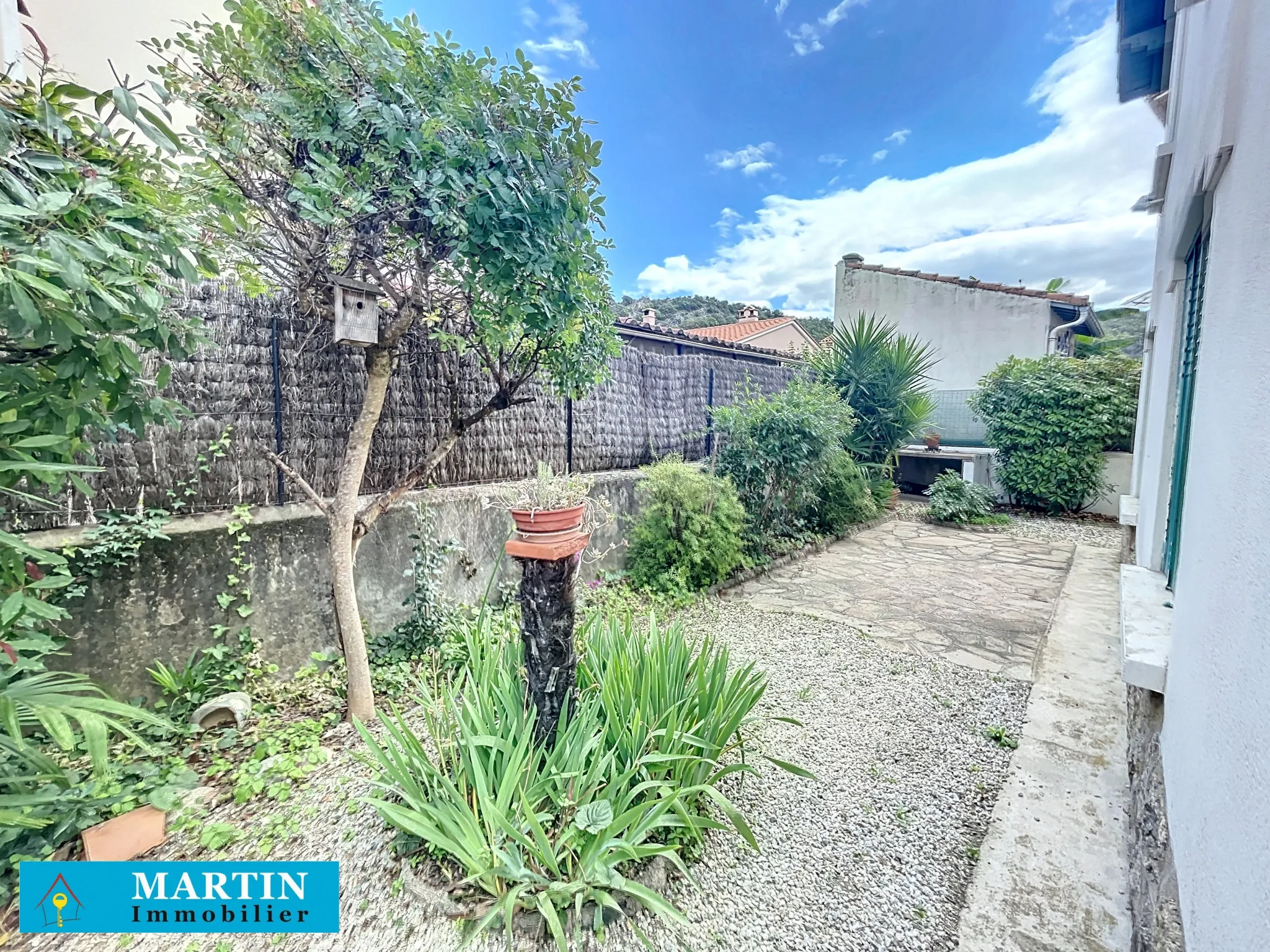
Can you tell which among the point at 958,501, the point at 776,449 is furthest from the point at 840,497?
the point at 958,501

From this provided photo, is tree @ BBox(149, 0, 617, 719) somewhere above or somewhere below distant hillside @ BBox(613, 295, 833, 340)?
below

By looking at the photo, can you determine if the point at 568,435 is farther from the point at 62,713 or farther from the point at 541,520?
the point at 62,713

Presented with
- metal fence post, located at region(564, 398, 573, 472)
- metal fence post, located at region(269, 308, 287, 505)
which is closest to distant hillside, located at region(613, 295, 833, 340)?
metal fence post, located at region(564, 398, 573, 472)

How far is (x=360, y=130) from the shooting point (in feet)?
7.63

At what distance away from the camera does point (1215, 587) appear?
1.32 m

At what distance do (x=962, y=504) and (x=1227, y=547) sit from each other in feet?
28.6

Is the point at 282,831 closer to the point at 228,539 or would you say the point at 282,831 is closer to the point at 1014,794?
the point at 228,539

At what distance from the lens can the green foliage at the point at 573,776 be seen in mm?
1771

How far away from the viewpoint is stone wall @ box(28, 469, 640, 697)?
2756 mm

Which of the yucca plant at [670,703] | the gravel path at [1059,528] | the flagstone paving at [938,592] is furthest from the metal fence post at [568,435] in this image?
the gravel path at [1059,528]

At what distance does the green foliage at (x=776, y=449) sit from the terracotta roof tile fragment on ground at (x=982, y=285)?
9.98 m

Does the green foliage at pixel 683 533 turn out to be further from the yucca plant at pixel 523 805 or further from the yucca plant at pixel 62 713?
the yucca plant at pixel 62 713

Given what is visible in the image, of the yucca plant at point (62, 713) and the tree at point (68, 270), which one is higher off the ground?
the tree at point (68, 270)

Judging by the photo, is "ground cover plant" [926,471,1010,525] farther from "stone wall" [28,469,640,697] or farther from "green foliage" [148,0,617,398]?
"green foliage" [148,0,617,398]
